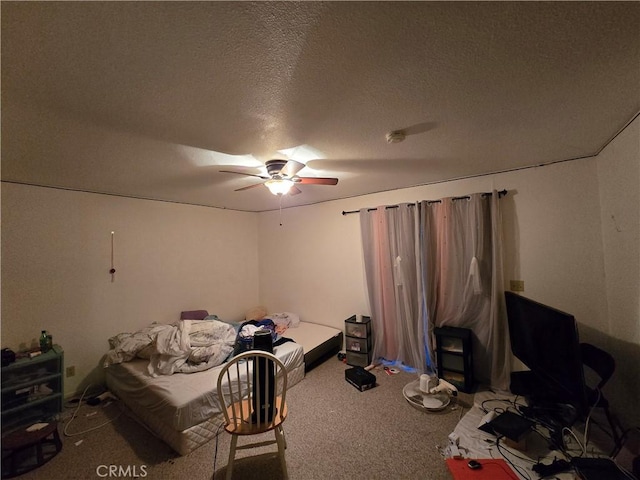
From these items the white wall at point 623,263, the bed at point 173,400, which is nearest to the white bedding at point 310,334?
the bed at point 173,400

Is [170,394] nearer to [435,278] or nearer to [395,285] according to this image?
[395,285]

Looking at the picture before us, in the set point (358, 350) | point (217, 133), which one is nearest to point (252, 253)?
point (358, 350)

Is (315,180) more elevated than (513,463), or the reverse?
(315,180)

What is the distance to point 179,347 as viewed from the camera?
244 centimetres

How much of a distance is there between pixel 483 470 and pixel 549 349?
981 millimetres

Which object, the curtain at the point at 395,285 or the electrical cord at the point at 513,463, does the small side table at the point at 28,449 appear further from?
the electrical cord at the point at 513,463

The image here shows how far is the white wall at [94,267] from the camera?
8.07 feet

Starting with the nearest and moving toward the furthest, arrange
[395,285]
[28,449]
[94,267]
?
[28,449] < [94,267] < [395,285]

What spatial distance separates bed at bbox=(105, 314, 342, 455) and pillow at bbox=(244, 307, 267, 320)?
1748 millimetres

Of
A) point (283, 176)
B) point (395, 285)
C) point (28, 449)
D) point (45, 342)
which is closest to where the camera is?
point (28, 449)

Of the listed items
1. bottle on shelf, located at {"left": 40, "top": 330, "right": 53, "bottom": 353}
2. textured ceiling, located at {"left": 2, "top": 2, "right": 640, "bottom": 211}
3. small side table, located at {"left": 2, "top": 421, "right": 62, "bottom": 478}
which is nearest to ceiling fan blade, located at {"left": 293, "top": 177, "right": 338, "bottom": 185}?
textured ceiling, located at {"left": 2, "top": 2, "right": 640, "bottom": 211}

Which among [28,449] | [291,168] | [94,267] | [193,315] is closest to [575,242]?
[291,168]

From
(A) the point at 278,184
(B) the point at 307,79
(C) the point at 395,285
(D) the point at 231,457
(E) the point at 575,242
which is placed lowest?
(D) the point at 231,457

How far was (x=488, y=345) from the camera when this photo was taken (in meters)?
2.66
